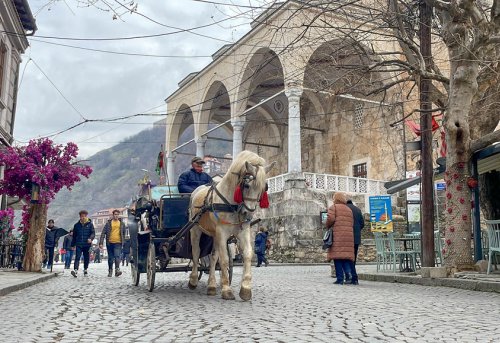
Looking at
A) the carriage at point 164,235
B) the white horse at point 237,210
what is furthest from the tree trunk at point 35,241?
the white horse at point 237,210

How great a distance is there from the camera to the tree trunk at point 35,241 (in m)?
11.6

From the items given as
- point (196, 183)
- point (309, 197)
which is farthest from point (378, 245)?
point (309, 197)

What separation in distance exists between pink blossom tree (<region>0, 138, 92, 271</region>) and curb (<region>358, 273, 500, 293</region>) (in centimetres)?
675

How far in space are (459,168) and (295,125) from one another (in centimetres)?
1193

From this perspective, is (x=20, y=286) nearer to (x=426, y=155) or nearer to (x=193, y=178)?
(x=193, y=178)

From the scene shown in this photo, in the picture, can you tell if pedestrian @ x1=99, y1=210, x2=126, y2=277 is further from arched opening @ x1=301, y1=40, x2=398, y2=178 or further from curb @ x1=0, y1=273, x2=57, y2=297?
arched opening @ x1=301, y1=40, x2=398, y2=178

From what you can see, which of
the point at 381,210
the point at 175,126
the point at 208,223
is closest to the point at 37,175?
the point at 208,223

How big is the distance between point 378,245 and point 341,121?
16.8 metres

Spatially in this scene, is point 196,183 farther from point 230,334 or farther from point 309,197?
point 309,197

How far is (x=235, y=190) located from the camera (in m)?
6.18

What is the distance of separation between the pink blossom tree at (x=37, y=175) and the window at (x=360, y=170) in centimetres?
1665

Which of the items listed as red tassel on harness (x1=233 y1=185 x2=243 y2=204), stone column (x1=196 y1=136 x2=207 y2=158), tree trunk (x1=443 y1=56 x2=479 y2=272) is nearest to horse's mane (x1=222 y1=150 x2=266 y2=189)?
red tassel on harness (x1=233 y1=185 x2=243 y2=204)

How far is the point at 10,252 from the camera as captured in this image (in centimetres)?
1373

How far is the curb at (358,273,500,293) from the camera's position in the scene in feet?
24.2
